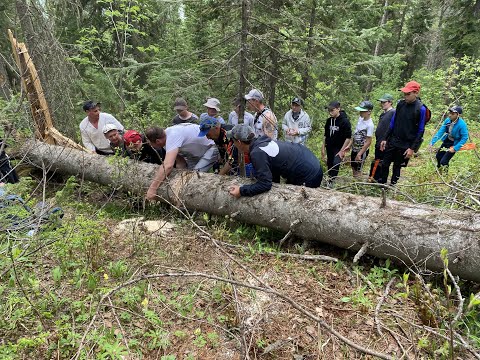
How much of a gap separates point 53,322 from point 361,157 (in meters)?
5.94

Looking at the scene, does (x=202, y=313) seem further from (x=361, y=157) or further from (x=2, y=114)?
(x=361, y=157)

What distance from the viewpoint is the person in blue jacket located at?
6387mm

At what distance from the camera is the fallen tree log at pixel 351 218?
333 cm

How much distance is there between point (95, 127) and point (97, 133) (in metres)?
0.12

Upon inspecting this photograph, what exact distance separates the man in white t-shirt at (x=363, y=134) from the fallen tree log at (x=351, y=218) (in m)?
2.72

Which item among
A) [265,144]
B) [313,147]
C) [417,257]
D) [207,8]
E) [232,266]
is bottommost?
[313,147]

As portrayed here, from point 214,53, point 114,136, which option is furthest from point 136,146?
point 214,53

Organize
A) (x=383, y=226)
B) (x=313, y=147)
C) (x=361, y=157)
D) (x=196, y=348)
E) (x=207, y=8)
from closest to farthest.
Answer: (x=196, y=348)
(x=383, y=226)
(x=207, y=8)
(x=361, y=157)
(x=313, y=147)

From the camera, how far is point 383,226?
363 centimetres

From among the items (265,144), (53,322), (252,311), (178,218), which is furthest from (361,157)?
(53,322)

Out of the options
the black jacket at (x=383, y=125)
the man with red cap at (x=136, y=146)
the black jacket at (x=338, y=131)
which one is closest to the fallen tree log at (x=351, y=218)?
the man with red cap at (x=136, y=146)

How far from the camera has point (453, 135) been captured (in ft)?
21.7

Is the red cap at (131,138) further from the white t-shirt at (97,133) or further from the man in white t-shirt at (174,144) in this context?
the white t-shirt at (97,133)

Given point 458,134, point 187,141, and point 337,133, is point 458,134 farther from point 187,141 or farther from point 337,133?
point 187,141
